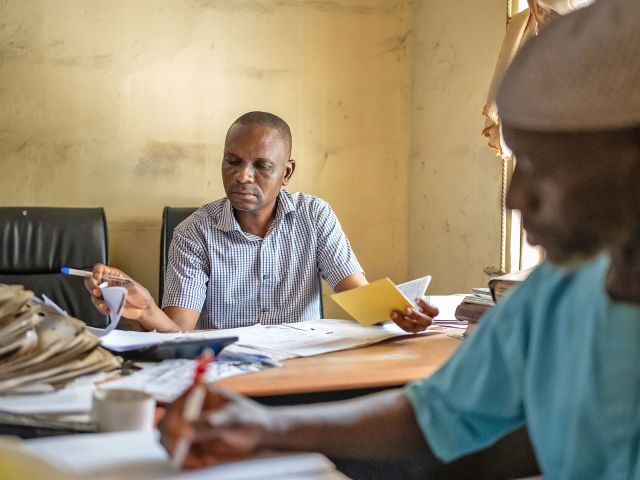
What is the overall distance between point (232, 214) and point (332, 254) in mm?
361

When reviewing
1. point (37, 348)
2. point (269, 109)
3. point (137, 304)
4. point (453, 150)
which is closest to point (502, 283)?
point (137, 304)

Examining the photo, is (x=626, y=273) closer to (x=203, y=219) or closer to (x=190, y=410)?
(x=190, y=410)

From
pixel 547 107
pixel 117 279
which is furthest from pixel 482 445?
pixel 117 279

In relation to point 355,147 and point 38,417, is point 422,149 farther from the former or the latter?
point 38,417

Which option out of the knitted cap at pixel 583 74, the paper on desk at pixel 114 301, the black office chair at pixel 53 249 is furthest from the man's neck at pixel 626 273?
the black office chair at pixel 53 249

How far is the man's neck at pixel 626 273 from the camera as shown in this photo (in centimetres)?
81

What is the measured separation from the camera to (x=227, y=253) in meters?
2.48

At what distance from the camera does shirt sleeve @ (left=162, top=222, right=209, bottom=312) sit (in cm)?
234

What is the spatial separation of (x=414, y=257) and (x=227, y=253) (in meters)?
1.42

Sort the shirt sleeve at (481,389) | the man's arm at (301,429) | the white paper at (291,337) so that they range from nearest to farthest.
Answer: the man's arm at (301,429), the shirt sleeve at (481,389), the white paper at (291,337)

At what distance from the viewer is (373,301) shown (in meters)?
1.90

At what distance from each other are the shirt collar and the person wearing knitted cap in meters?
1.51

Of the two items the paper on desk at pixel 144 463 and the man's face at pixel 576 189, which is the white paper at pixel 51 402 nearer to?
the paper on desk at pixel 144 463

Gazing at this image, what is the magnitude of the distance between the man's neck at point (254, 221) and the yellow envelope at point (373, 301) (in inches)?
27.4
